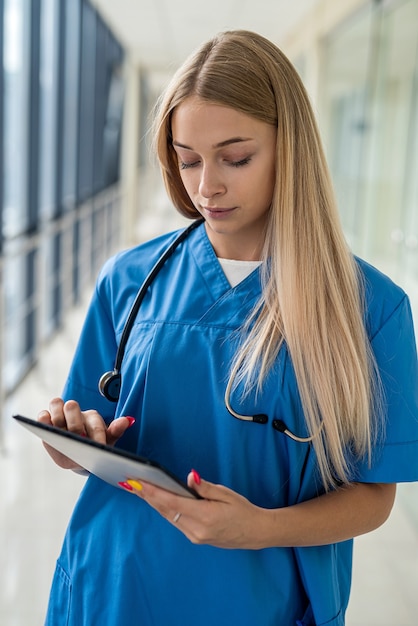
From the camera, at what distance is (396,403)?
2.40 feet

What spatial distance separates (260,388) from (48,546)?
1.34 meters

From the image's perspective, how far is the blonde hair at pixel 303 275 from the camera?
0.71 metres

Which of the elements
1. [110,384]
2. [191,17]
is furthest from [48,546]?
[191,17]

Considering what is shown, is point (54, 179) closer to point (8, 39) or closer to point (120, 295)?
point (8, 39)

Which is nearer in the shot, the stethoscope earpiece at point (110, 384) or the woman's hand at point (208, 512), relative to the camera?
the woman's hand at point (208, 512)

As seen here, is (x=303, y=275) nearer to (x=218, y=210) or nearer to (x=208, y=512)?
(x=218, y=210)

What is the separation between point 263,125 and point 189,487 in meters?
0.34

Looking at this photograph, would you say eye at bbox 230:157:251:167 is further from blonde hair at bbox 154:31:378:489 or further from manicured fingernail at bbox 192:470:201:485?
manicured fingernail at bbox 192:470:201:485

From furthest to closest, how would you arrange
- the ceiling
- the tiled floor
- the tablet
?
the ceiling, the tiled floor, the tablet

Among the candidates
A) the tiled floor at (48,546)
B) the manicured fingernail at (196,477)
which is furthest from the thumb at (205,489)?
the tiled floor at (48,546)

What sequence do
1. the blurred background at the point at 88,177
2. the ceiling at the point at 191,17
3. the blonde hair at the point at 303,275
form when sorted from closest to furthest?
1. the blonde hair at the point at 303,275
2. the blurred background at the point at 88,177
3. the ceiling at the point at 191,17

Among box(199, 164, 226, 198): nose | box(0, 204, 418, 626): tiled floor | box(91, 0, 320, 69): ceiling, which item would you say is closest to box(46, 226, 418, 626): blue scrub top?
box(199, 164, 226, 198): nose

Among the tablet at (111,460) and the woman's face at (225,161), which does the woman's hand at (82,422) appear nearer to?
the tablet at (111,460)

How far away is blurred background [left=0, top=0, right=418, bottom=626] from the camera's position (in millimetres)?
1909
